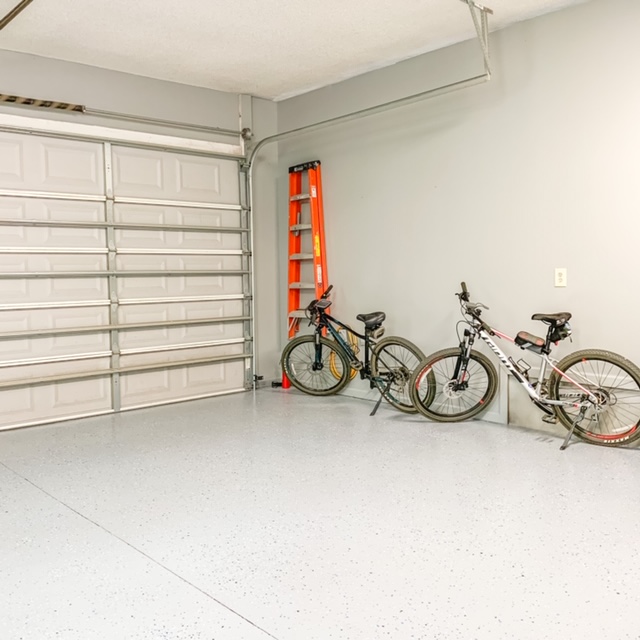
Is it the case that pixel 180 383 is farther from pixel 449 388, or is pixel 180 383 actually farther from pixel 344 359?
pixel 449 388

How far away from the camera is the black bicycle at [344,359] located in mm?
4941

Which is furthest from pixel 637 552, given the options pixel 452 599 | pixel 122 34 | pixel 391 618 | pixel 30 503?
pixel 122 34

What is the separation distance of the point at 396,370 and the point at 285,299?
5.45 feet

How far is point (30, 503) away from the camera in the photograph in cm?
310

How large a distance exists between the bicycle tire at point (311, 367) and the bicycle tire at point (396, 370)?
40 cm

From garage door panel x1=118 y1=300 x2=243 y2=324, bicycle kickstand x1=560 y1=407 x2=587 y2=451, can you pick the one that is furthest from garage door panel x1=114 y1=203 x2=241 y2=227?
bicycle kickstand x1=560 y1=407 x2=587 y2=451

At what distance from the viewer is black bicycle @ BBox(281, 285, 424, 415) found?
16.2ft

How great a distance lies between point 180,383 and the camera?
5.49m

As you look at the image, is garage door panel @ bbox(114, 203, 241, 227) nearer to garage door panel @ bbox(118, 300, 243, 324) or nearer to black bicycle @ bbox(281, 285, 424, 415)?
garage door panel @ bbox(118, 300, 243, 324)

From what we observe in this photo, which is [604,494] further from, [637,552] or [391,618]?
[391,618]

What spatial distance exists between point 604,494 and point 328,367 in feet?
9.67

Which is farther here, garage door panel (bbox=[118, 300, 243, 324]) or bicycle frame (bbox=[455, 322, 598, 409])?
garage door panel (bbox=[118, 300, 243, 324])

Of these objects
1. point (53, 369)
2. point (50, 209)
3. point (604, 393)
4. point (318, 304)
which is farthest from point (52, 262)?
point (604, 393)

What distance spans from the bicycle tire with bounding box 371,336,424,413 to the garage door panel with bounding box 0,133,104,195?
8.24 feet
